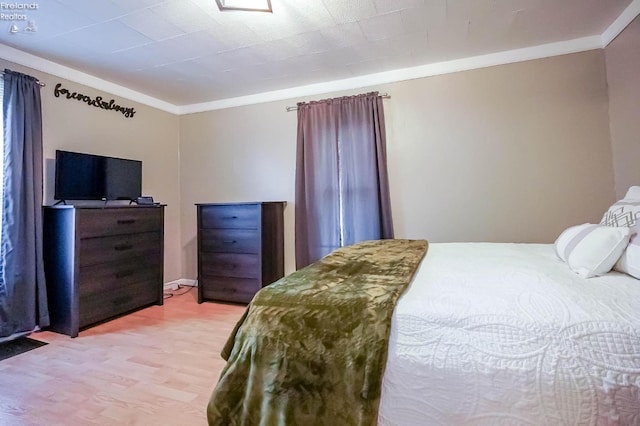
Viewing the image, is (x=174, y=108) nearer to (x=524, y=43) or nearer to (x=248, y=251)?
(x=248, y=251)

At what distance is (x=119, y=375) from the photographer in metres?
1.77

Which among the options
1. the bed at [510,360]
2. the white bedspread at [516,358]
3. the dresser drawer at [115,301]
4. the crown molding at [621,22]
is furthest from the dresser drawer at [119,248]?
the crown molding at [621,22]

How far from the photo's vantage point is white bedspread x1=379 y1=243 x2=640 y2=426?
0.74m

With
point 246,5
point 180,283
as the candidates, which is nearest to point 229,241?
point 180,283

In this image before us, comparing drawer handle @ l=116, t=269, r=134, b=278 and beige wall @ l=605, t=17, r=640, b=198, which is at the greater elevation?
beige wall @ l=605, t=17, r=640, b=198

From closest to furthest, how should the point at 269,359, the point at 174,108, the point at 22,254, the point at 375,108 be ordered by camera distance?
the point at 269,359 → the point at 22,254 → the point at 375,108 → the point at 174,108

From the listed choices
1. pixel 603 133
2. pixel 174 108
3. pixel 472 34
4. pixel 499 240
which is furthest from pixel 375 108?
pixel 174 108

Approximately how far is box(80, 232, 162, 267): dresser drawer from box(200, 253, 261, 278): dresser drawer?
499 mm

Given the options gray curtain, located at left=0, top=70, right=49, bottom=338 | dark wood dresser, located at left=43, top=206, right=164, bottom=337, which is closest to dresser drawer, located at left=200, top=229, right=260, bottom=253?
dark wood dresser, located at left=43, top=206, right=164, bottom=337

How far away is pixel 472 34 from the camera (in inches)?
93.0

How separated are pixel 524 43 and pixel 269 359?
10.2ft

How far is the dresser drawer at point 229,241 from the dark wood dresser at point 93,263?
57cm

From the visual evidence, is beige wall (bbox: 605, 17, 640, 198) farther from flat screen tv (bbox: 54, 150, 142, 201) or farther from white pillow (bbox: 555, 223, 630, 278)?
flat screen tv (bbox: 54, 150, 142, 201)

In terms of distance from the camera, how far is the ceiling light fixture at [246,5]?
1730 mm
